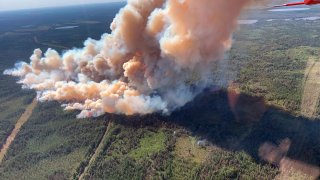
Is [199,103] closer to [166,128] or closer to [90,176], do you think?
[166,128]

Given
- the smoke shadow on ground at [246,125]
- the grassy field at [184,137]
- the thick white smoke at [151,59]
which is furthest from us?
the thick white smoke at [151,59]

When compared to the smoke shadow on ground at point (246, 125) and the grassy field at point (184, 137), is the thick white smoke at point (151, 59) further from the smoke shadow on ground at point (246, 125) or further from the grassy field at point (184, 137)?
the grassy field at point (184, 137)

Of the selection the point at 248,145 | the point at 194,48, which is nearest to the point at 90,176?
the point at 248,145

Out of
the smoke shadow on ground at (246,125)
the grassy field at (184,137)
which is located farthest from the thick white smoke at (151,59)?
the grassy field at (184,137)

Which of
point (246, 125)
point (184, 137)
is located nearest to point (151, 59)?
point (184, 137)

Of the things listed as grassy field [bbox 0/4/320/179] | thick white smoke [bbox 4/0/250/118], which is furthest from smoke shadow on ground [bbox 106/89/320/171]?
thick white smoke [bbox 4/0/250/118]

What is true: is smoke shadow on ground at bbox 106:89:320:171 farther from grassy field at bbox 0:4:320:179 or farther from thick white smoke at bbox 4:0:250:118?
thick white smoke at bbox 4:0:250:118
